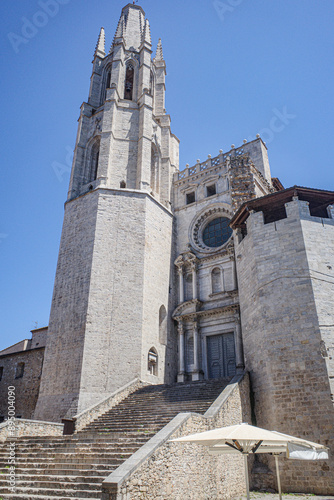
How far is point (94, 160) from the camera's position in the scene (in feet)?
74.7

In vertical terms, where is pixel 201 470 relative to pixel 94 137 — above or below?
below

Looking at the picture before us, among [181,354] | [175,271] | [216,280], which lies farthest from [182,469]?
[175,271]

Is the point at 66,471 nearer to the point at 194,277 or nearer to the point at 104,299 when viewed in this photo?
the point at 104,299

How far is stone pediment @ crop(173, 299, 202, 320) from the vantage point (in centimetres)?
1898

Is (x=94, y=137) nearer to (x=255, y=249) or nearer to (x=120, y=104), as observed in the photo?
(x=120, y=104)

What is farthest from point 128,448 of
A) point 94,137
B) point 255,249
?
point 94,137

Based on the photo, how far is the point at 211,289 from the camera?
757 inches

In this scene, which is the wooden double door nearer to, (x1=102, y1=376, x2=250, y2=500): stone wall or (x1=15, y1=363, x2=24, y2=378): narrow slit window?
(x1=102, y1=376, x2=250, y2=500): stone wall

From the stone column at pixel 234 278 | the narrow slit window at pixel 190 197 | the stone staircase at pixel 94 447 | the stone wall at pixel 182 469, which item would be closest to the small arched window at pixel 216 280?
the stone column at pixel 234 278

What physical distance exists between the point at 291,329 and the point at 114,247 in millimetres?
9252

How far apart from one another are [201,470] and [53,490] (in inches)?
133

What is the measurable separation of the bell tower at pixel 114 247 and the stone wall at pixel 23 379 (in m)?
3.55

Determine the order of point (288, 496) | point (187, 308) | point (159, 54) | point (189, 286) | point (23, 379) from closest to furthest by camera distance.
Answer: point (288, 496) < point (187, 308) < point (189, 286) < point (23, 379) < point (159, 54)

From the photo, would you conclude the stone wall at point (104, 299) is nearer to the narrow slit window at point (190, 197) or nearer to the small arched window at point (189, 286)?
the small arched window at point (189, 286)
